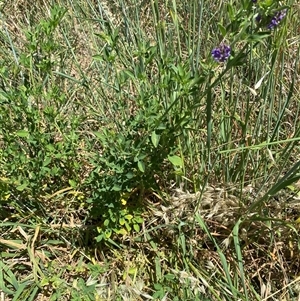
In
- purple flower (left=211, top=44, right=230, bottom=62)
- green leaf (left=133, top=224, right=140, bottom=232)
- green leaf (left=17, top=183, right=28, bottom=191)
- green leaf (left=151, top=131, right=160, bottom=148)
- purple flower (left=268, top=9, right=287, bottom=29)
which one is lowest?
green leaf (left=133, top=224, right=140, bottom=232)

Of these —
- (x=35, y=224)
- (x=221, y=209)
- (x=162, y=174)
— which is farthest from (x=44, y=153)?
(x=221, y=209)

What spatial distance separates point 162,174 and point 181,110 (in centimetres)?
35

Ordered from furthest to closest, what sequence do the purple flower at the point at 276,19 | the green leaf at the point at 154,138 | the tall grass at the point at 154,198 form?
the tall grass at the point at 154,198, the green leaf at the point at 154,138, the purple flower at the point at 276,19

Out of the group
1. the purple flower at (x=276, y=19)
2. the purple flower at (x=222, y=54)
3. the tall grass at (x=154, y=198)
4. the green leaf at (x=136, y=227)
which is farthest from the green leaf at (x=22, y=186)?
the purple flower at (x=276, y=19)

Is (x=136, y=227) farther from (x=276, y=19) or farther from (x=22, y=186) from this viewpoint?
(x=276, y=19)

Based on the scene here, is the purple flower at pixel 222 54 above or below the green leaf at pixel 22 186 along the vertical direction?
above

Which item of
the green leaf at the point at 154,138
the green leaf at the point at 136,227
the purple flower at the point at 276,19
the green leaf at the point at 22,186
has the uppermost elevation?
the purple flower at the point at 276,19

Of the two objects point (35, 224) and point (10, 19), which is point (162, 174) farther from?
point (10, 19)

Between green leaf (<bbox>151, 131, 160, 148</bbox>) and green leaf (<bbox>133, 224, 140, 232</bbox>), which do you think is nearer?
green leaf (<bbox>151, 131, 160, 148</bbox>)

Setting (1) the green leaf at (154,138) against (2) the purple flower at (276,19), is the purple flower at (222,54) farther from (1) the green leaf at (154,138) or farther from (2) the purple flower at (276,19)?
(1) the green leaf at (154,138)

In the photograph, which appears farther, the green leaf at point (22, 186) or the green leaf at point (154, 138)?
the green leaf at point (22, 186)

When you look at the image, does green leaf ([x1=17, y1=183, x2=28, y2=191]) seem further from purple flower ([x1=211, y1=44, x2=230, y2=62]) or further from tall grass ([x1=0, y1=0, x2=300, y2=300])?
purple flower ([x1=211, y1=44, x2=230, y2=62])

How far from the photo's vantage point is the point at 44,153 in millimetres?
1280

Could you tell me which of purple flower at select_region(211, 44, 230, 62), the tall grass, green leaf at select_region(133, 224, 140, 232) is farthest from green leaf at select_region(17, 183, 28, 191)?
purple flower at select_region(211, 44, 230, 62)
